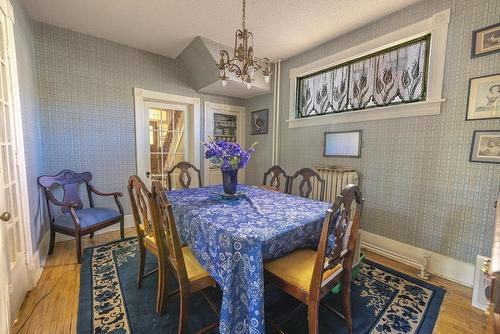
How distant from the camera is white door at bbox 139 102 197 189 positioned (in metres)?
3.46

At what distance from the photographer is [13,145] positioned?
1.72 meters

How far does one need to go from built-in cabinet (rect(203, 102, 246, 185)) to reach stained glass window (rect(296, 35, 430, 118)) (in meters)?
1.44

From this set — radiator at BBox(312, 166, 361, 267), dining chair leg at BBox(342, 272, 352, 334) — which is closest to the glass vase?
dining chair leg at BBox(342, 272, 352, 334)

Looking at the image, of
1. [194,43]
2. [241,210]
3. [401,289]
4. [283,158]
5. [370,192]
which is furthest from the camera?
[283,158]

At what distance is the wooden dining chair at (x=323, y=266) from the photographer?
1093mm

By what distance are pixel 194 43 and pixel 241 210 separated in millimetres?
2549

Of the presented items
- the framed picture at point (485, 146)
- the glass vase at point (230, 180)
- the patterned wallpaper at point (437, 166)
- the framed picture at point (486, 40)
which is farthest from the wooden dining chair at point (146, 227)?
the framed picture at point (486, 40)

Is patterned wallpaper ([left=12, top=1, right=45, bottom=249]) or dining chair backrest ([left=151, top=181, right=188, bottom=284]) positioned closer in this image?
dining chair backrest ([left=151, top=181, right=188, bottom=284])

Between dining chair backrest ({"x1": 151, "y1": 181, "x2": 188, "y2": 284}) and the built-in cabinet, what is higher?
the built-in cabinet

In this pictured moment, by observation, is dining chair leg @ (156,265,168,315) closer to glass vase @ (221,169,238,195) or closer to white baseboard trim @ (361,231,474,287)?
glass vase @ (221,169,238,195)

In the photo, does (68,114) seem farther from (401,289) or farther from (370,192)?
(401,289)

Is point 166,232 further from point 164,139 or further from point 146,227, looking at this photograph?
point 164,139

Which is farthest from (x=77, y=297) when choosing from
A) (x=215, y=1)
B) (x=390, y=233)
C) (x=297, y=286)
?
(x=390, y=233)

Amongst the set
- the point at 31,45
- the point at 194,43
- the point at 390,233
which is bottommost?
the point at 390,233
